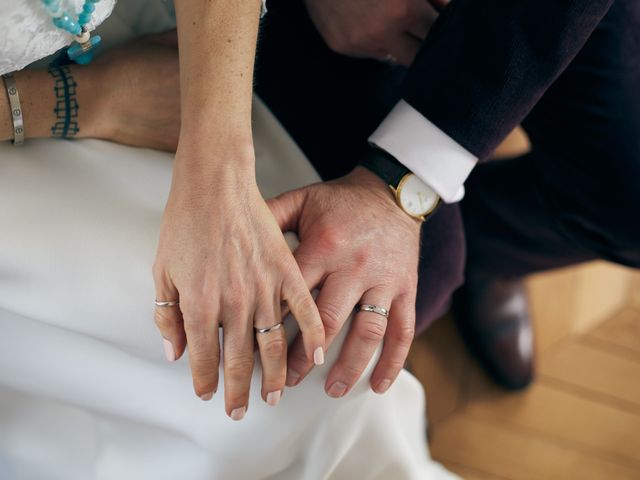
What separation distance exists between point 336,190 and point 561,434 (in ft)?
2.56

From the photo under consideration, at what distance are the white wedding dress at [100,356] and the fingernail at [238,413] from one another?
0.02m

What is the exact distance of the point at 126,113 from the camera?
712 millimetres

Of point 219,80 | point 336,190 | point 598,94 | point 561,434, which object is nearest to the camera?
point 219,80

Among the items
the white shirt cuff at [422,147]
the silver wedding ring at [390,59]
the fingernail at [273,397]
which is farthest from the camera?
the silver wedding ring at [390,59]

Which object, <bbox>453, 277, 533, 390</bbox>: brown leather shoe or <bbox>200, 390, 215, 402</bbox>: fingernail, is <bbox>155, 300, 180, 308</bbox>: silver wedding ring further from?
<bbox>453, 277, 533, 390</bbox>: brown leather shoe

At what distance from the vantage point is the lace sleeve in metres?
0.55

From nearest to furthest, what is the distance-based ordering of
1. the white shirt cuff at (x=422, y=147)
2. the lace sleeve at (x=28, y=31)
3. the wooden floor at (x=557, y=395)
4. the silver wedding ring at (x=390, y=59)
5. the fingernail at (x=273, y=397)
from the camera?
the lace sleeve at (x=28, y=31) → the fingernail at (x=273, y=397) → the white shirt cuff at (x=422, y=147) → the silver wedding ring at (x=390, y=59) → the wooden floor at (x=557, y=395)

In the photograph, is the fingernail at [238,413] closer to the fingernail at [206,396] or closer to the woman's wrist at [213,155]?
the fingernail at [206,396]

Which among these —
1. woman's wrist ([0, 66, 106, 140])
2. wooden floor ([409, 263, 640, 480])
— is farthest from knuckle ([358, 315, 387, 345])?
wooden floor ([409, 263, 640, 480])

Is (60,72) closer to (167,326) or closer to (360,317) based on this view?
(167,326)

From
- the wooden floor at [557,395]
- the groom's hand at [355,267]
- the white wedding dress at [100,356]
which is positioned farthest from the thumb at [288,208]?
the wooden floor at [557,395]

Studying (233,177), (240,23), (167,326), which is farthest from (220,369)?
(240,23)

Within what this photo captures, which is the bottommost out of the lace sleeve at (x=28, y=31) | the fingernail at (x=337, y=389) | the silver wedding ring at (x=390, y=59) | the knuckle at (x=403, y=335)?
the fingernail at (x=337, y=389)

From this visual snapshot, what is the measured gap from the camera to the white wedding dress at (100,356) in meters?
0.62
